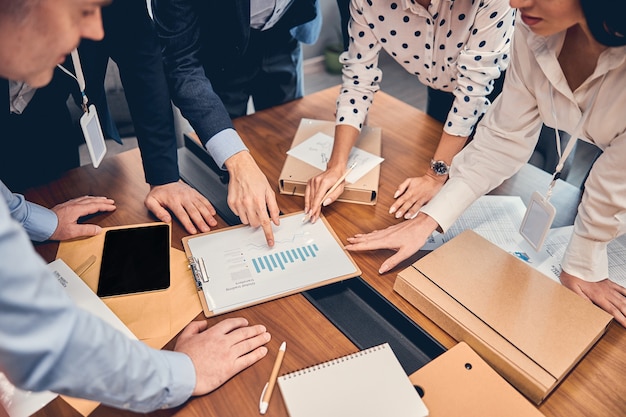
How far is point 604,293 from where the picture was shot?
3.04 ft

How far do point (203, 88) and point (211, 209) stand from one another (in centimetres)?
35

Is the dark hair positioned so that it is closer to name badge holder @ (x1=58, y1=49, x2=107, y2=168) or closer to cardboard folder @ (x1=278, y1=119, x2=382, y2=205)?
cardboard folder @ (x1=278, y1=119, x2=382, y2=205)

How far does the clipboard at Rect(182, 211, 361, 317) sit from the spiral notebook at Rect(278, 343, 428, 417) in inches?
8.0

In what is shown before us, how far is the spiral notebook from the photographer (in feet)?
2.42

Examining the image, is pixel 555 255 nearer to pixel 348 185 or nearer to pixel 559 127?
pixel 559 127

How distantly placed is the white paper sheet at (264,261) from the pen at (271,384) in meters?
0.14

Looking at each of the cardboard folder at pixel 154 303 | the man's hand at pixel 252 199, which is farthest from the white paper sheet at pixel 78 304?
the man's hand at pixel 252 199

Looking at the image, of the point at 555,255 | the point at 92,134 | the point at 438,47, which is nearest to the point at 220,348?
the point at 92,134

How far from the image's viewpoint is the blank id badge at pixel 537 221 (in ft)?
3.21

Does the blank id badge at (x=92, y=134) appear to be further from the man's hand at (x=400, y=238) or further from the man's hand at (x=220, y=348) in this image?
the man's hand at (x=400, y=238)

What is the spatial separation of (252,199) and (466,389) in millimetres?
626

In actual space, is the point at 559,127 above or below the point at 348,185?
above

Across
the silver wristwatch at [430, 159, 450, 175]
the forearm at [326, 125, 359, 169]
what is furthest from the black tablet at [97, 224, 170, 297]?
the silver wristwatch at [430, 159, 450, 175]

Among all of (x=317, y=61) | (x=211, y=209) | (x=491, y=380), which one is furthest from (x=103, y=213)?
(x=317, y=61)
